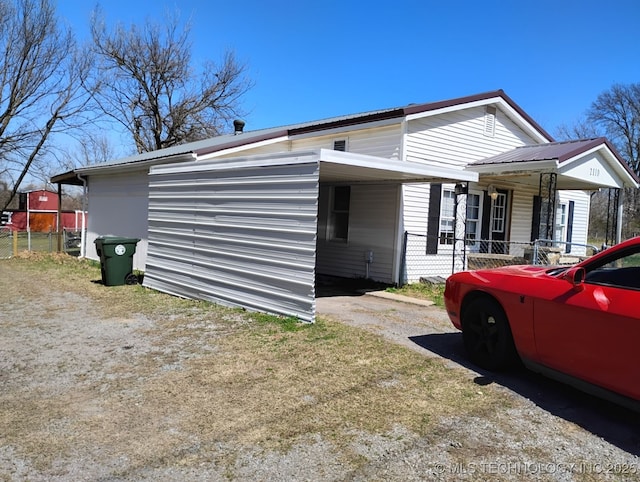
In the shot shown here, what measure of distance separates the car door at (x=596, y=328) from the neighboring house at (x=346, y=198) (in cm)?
312

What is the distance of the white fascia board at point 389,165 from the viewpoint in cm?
662

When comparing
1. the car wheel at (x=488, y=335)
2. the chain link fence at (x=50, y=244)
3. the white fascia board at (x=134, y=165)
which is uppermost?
the white fascia board at (x=134, y=165)

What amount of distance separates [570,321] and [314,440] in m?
2.28

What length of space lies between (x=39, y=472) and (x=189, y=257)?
595 cm

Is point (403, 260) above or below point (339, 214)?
below

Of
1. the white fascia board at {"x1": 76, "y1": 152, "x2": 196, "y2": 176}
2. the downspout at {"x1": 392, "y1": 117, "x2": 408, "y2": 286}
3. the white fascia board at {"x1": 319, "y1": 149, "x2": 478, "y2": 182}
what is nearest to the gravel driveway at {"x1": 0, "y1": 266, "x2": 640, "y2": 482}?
the white fascia board at {"x1": 319, "y1": 149, "x2": 478, "y2": 182}

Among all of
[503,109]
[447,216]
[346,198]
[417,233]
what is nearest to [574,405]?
A: [417,233]

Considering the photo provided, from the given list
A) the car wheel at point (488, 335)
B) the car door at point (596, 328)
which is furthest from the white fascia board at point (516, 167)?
the car door at point (596, 328)

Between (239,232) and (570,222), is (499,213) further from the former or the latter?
(239,232)

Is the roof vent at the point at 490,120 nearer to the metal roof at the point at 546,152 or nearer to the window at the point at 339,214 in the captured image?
the metal roof at the point at 546,152

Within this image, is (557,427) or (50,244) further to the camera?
(50,244)

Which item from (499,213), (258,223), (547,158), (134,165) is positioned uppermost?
(547,158)

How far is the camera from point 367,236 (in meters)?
11.3

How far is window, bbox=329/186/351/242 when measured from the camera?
11.9 m
